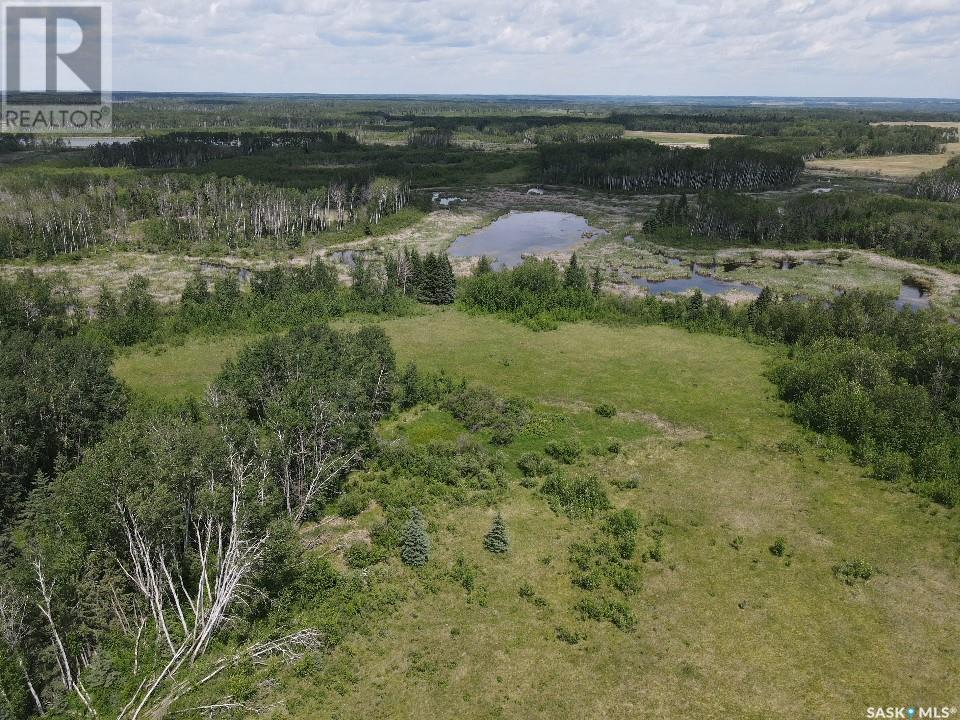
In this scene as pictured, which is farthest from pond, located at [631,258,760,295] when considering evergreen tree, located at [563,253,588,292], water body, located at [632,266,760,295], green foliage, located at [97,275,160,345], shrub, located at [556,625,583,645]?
shrub, located at [556,625,583,645]

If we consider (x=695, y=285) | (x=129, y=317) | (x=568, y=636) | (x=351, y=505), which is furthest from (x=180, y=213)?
(x=568, y=636)

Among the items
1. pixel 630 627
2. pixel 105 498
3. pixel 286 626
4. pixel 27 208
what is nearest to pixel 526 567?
pixel 630 627

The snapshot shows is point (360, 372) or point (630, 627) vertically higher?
point (360, 372)

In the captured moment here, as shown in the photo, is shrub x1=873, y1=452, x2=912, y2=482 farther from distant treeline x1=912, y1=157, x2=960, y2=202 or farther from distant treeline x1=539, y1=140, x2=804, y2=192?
distant treeline x1=539, y1=140, x2=804, y2=192

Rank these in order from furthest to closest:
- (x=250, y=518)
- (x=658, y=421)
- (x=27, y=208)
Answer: (x=27, y=208), (x=658, y=421), (x=250, y=518)

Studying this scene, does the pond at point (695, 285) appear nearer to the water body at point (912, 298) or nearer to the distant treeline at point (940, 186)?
the water body at point (912, 298)

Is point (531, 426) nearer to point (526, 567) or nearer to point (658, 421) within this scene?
point (658, 421)
